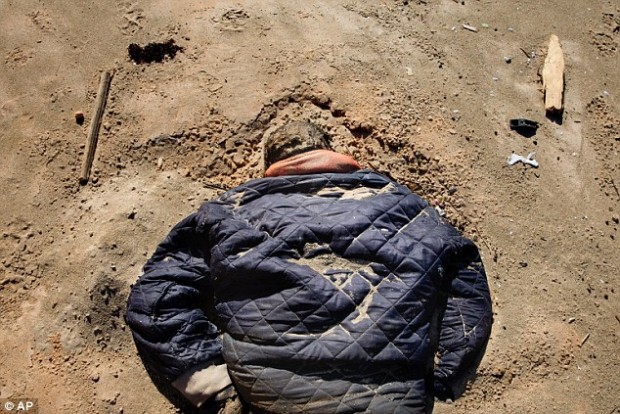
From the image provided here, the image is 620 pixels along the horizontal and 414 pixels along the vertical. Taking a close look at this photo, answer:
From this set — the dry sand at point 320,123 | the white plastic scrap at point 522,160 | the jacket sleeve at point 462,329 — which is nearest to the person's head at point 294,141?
the dry sand at point 320,123

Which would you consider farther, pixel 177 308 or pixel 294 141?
pixel 294 141

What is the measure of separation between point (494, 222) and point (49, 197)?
361 centimetres

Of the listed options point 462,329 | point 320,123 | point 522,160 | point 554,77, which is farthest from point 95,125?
point 554,77

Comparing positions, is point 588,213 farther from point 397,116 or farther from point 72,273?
point 72,273

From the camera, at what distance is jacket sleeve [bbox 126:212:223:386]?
3.81 meters

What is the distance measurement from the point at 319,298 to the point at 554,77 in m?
3.56

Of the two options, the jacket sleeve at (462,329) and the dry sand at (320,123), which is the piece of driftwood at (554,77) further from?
the jacket sleeve at (462,329)

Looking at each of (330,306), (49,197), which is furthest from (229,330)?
(49,197)

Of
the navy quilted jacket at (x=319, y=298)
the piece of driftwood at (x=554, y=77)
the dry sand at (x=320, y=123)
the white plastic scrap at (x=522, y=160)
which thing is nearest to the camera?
the navy quilted jacket at (x=319, y=298)

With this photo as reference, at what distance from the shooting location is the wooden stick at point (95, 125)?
4773 mm

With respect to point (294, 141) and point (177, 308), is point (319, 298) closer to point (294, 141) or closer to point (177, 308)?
point (177, 308)

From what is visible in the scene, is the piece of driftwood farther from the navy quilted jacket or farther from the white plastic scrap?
the navy quilted jacket

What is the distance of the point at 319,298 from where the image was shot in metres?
3.51

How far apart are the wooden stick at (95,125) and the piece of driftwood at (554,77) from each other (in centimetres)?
401
